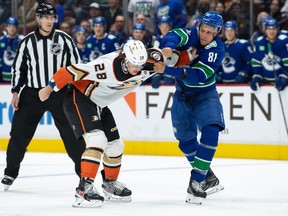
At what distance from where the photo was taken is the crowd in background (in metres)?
11.1

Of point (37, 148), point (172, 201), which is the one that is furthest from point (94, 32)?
point (172, 201)

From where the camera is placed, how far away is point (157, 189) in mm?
7500

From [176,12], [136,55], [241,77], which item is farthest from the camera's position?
[176,12]

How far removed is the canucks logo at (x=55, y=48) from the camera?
741 centimetres

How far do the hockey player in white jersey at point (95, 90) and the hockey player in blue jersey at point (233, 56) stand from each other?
167 inches

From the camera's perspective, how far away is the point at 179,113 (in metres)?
6.95

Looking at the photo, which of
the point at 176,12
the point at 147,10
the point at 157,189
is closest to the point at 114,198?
the point at 157,189

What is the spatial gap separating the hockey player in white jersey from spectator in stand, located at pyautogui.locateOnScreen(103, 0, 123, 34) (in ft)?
18.8

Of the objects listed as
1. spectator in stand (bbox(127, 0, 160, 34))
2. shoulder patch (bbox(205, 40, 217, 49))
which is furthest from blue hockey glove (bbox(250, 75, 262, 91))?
shoulder patch (bbox(205, 40, 217, 49))

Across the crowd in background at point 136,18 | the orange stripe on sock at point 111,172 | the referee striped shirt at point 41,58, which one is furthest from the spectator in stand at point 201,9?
the orange stripe on sock at point 111,172

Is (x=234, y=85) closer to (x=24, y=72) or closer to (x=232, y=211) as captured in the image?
(x=24, y=72)

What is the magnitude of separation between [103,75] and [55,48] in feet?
4.03

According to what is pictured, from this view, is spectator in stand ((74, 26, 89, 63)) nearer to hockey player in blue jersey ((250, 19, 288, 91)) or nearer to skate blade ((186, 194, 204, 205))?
hockey player in blue jersey ((250, 19, 288, 91))

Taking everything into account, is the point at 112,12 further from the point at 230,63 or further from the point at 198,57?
the point at 198,57
